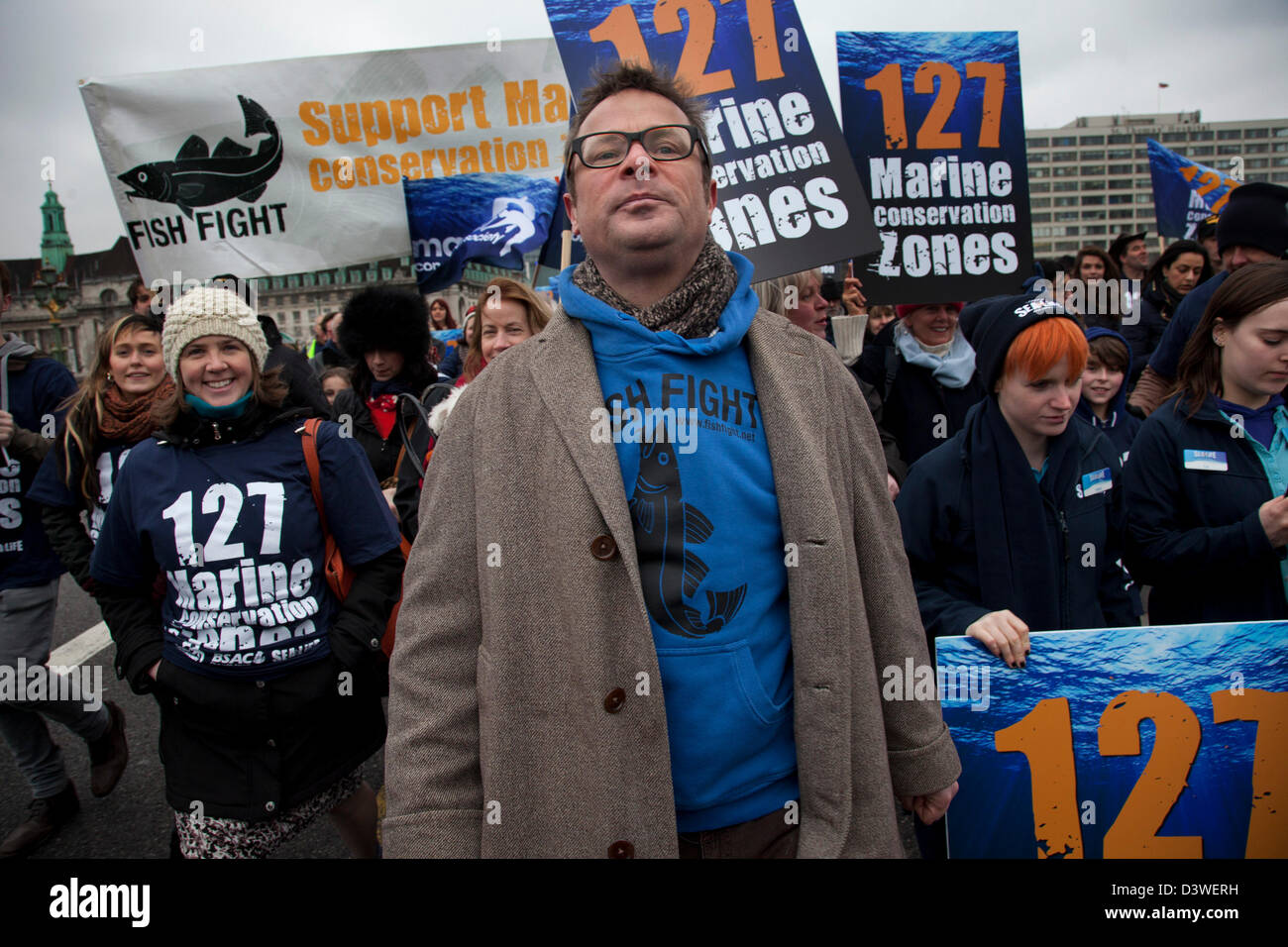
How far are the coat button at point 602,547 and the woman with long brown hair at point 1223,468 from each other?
6.80ft

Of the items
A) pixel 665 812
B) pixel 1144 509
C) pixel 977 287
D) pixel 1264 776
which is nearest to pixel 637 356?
pixel 665 812

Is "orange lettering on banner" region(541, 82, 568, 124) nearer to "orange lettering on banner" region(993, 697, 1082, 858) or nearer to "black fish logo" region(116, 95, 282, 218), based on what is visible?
"black fish logo" region(116, 95, 282, 218)

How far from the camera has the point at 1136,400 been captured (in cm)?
443

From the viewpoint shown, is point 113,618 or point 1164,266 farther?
point 1164,266

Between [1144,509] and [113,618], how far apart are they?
3310mm

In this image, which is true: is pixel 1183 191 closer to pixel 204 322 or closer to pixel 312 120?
pixel 312 120

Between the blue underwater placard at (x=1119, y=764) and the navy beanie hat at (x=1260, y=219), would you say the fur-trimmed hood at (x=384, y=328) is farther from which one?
the navy beanie hat at (x=1260, y=219)

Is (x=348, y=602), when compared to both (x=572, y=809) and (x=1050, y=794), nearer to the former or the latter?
A: (x=572, y=809)

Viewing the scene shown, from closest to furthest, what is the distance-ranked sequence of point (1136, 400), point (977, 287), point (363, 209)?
1. point (977, 287)
2. point (1136, 400)
3. point (363, 209)

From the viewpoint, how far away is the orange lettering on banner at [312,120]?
521cm

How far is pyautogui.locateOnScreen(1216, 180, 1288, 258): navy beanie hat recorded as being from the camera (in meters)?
4.49

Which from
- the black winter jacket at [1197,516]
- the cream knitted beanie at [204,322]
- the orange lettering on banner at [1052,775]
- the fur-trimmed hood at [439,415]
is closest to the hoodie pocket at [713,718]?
the orange lettering on banner at [1052,775]

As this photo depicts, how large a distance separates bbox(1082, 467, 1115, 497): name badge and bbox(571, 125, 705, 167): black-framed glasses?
5.23 feet

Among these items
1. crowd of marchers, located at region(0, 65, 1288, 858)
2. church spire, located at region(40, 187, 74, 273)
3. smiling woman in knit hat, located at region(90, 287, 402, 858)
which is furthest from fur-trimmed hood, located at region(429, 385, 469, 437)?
church spire, located at region(40, 187, 74, 273)
